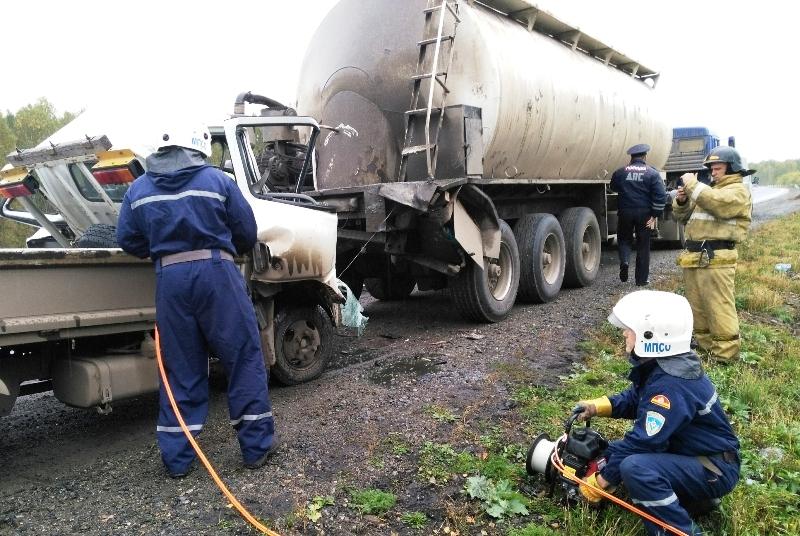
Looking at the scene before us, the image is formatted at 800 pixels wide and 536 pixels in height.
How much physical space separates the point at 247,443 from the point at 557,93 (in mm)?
5644

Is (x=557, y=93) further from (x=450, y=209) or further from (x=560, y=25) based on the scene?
(x=450, y=209)

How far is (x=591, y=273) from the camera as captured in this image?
9055 mm

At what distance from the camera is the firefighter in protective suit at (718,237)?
194 inches

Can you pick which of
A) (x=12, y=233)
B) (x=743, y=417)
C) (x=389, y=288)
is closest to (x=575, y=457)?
(x=743, y=417)

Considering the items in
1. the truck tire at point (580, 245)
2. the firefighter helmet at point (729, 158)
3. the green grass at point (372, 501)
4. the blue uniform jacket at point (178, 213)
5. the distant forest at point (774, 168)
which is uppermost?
the distant forest at point (774, 168)

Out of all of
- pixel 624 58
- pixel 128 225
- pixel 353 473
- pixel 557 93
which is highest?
pixel 624 58

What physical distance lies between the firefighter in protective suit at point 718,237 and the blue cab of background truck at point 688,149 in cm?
882

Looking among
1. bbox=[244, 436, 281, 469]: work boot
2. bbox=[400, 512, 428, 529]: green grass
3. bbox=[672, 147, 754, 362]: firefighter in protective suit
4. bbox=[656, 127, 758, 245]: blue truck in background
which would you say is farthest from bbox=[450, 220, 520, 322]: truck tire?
bbox=[656, 127, 758, 245]: blue truck in background

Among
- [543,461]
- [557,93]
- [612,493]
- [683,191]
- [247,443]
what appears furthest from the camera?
[557,93]

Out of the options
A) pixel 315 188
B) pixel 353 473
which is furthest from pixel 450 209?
pixel 353 473

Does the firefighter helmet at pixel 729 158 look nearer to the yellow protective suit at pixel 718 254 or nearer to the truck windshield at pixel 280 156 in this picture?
the yellow protective suit at pixel 718 254

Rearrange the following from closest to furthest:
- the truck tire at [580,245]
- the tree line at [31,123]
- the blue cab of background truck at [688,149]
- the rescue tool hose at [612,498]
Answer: the rescue tool hose at [612,498], the truck tire at [580,245], the blue cab of background truck at [688,149], the tree line at [31,123]

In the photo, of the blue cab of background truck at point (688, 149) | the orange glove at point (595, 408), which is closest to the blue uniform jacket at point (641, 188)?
the blue cab of background truck at point (688, 149)

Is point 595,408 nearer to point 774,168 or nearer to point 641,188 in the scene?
point 641,188
